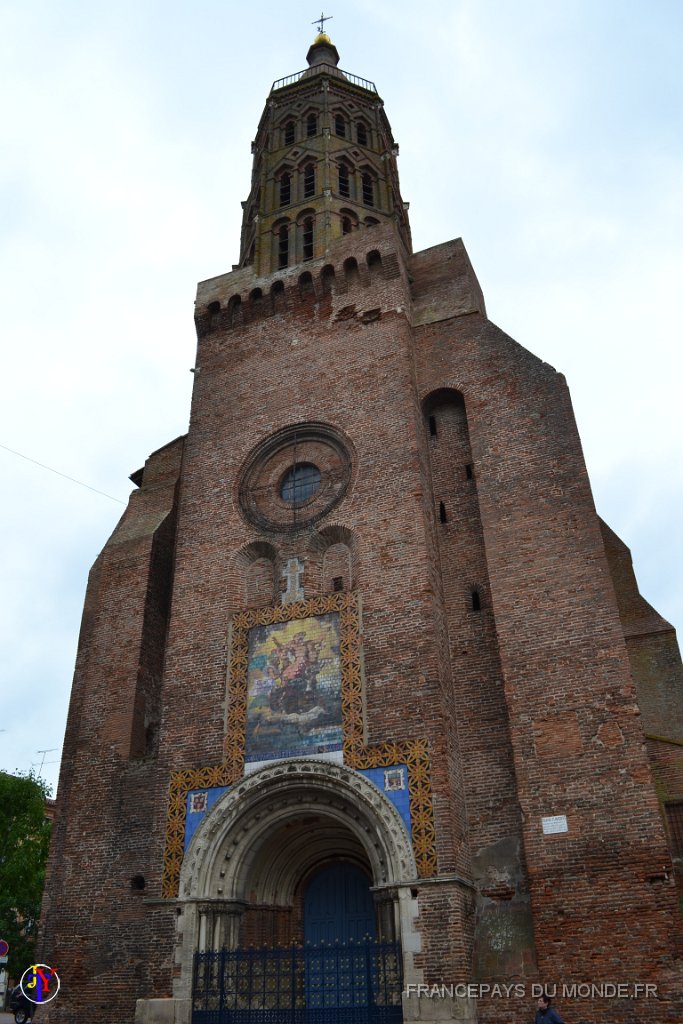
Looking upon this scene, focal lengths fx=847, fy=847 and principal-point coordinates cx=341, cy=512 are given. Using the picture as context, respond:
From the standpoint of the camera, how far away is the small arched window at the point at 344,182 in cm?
2434

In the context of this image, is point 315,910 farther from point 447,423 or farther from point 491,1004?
point 447,423

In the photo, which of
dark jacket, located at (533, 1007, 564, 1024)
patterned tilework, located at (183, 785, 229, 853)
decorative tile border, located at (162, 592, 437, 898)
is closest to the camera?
Result: dark jacket, located at (533, 1007, 564, 1024)

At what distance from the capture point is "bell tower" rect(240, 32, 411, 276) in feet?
76.5

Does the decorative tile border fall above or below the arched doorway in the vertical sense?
above

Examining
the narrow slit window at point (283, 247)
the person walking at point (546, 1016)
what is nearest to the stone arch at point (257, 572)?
the person walking at point (546, 1016)

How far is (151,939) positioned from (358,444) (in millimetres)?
10042

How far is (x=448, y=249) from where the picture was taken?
2136 centimetres

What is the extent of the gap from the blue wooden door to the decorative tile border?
8.87 ft

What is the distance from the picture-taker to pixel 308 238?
2331cm

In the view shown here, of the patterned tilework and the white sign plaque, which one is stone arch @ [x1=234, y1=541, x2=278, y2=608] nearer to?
the patterned tilework

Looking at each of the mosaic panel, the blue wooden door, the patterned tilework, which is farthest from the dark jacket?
the patterned tilework

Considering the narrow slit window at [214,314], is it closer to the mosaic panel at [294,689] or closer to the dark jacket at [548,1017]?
the mosaic panel at [294,689]

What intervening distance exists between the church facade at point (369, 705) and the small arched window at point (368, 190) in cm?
457
